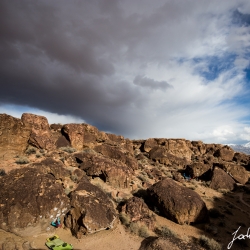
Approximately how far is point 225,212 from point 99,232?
468 inches

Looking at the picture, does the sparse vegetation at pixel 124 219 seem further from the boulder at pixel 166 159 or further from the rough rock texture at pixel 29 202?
the boulder at pixel 166 159

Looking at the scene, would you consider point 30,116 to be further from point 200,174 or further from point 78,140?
point 200,174

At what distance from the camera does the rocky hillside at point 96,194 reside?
34.1 feet

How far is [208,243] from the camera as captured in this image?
34.7 ft

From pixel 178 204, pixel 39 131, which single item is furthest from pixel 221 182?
pixel 39 131

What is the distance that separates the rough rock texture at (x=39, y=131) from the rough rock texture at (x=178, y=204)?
44.4 ft

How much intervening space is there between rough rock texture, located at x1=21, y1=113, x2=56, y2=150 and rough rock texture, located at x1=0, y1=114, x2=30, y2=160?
100 cm

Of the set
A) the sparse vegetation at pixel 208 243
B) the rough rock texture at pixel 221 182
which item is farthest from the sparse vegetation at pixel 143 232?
the rough rock texture at pixel 221 182

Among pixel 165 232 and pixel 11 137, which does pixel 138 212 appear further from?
pixel 11 137

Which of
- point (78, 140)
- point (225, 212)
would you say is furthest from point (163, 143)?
point (225, 212)

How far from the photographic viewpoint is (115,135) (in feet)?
116

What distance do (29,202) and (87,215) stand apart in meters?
3.46

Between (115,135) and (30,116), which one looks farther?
(115,135)

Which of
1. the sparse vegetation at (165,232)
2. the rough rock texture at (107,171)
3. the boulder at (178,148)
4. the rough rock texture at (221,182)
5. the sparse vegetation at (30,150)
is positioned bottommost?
→ the sparse vegetation at (165,232)
